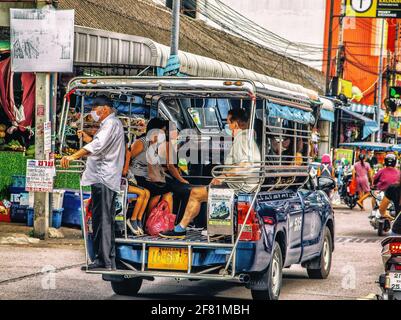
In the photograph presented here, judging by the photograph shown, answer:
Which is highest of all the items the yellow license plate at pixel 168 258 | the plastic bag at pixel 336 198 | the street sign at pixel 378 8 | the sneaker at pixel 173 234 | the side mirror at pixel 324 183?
the street sign at pixel 378 8

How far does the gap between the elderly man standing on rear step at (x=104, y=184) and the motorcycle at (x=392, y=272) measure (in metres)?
2.97

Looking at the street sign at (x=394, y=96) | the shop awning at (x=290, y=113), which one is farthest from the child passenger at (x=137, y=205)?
the street sign at (x=394, y=96)

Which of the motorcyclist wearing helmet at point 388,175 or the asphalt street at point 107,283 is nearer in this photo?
the asphalt street at point 107,283

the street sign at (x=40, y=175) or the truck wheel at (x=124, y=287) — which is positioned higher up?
the street sign at (x=40, y=175)

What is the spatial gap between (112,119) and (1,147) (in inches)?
→ 377

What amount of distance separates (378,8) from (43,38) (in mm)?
16888

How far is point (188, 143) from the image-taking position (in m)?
12.7

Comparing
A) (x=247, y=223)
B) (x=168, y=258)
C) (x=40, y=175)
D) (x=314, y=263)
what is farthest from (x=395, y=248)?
(x=40, y=175)

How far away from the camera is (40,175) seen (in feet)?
54.7

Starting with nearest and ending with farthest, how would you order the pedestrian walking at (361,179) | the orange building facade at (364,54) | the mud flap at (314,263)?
the mud flap at (314,263) → the pedestrian walking at (361,179) → the orange building facade at (364,54)

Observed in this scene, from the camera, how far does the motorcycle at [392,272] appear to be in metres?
9.95

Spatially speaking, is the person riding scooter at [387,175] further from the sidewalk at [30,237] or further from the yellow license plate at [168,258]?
the yellow license plate at [168,258]

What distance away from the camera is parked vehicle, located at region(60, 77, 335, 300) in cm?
1047

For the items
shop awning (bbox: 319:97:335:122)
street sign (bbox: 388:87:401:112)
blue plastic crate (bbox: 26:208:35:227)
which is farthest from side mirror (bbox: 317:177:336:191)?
street sign (bbox: 388:87:401:112)
